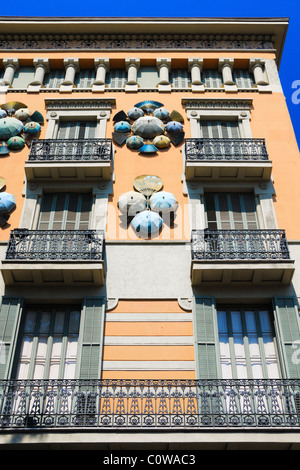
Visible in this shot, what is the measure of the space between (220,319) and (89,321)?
333cm

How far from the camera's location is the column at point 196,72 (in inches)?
770

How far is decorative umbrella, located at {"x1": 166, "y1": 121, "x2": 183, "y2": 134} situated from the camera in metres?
17.8

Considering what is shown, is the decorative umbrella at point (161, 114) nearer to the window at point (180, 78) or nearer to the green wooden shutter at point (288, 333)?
the window at point (180, 78)

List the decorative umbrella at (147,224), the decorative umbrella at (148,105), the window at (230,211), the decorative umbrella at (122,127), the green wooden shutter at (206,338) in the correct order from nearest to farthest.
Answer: the green wooden shutter at (206,338) → the decorative umbrella at (147,224) → the window at (230,211) → the decorative umbrella at (122,127) → the decorative umbrella at (148,105)

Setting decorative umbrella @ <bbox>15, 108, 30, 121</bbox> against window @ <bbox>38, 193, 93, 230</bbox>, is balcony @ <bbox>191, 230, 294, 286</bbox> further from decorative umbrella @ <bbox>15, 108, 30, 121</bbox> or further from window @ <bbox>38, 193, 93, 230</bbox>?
decorative umbrella @ <bbox>15, 108, 30, 121</bbox>

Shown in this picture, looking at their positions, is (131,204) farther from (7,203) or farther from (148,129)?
(7,203)

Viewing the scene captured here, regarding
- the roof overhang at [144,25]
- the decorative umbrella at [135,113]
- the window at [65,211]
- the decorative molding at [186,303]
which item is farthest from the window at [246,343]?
the roof overhang at [144,25]

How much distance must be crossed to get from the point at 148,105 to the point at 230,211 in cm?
528

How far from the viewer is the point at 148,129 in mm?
17719

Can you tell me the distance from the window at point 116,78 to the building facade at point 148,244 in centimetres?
8

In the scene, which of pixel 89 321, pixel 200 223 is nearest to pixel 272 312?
pixel 200 223

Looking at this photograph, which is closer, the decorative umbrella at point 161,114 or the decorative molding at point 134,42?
the decorative umbrella at point 161,114

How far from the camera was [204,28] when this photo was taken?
2100cm
